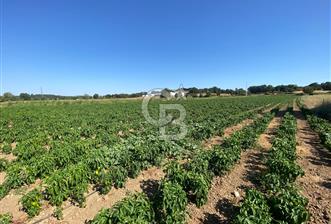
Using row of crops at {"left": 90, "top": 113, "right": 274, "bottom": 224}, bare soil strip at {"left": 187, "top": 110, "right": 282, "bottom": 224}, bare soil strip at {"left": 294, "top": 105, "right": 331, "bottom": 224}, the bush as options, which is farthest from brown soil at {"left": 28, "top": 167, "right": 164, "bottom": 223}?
bare soil strip at {"left": 294, "top": 105, "right": 331, "bottom": 224}

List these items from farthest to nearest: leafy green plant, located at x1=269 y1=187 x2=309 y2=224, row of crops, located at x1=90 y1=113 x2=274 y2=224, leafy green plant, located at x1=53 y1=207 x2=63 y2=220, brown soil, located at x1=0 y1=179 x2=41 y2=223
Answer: brown soil, located at x1=0 y1=179 x2=41 y2=223
leafy green plant, located at x1=53 y1=207 x2=63 y2=220
leafy green plant, located at x1=269 y1=187 x2=309 y2=224
row of crops, located at x1=90 y1=113 x2=274 y2=224

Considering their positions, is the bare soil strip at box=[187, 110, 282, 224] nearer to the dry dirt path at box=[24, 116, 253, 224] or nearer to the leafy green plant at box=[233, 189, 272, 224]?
the leafy green plant at box=[233, 189, 272, 224]

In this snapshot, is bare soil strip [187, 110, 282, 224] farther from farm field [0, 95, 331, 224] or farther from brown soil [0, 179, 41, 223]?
brown soil [0, 179, 41, 223]

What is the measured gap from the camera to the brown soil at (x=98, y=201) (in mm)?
5840

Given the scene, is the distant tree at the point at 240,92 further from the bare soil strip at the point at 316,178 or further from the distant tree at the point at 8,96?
the bare soil strip at the point at 316,178

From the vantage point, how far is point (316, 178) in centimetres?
819

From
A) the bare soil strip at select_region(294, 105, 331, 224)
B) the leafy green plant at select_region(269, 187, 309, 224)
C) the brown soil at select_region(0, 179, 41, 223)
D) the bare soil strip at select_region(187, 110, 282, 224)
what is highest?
the leafy green plant at select_region(269, 187, 309, 224)

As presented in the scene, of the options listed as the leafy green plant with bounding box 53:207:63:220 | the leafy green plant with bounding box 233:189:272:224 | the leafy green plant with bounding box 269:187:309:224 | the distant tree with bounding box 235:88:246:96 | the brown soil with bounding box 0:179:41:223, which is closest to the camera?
the leafy green plant with bounding box 233:189:272:224

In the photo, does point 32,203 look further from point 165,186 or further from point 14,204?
point 165,186

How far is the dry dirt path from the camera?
230 inches

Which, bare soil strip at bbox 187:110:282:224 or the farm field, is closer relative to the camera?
the farm field

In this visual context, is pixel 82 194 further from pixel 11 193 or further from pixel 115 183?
pixel 11 193

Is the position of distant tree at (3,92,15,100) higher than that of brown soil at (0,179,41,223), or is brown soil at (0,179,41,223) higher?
distant tree at (3,92,15,100)

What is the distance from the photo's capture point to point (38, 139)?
1254 centimetres
